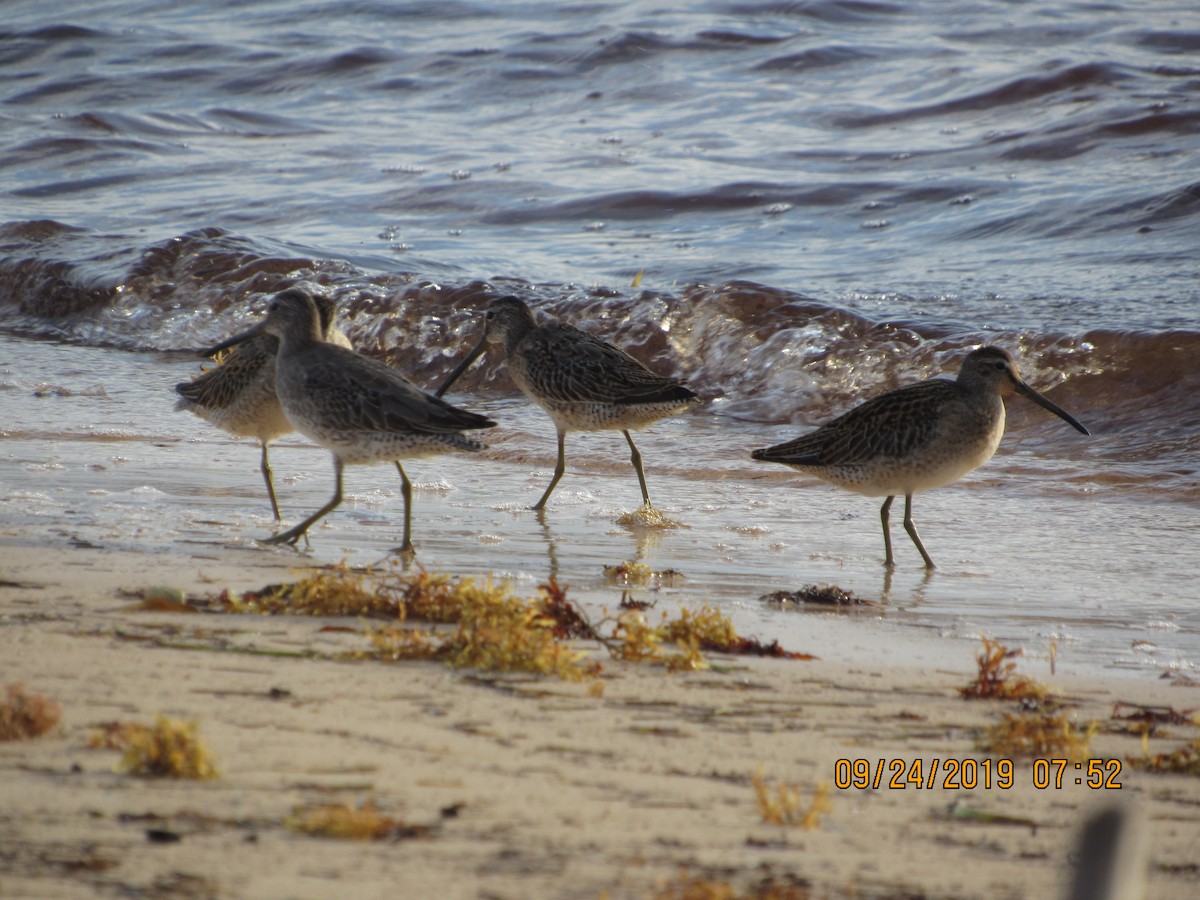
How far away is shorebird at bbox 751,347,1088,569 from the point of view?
5879 mm

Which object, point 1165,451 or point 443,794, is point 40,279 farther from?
point 443,794

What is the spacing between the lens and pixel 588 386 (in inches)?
275

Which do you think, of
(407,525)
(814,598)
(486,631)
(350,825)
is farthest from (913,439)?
(350,825)

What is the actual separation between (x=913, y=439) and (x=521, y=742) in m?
3.35

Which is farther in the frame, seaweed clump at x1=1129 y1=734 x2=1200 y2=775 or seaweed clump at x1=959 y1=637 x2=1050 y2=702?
seaweed clump at x1=959 y1=637 x2=1050 y2=702

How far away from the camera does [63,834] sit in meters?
2.37

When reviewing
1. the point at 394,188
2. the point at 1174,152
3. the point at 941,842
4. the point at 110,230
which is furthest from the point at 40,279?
the point at 941,842

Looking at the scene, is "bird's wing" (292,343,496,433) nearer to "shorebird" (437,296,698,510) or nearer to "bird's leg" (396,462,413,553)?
"bird's leg" (396,462,413,553)

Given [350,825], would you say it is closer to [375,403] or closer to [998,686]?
[998,686]

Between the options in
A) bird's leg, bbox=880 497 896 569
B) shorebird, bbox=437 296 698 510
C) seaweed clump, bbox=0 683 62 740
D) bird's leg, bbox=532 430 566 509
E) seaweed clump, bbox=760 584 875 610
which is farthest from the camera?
shorebird, bbox=437 296 698 510

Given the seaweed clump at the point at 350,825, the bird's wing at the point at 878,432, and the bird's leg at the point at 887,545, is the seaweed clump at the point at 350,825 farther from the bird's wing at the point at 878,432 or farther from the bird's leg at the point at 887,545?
the bird's wing at the point at 878,432

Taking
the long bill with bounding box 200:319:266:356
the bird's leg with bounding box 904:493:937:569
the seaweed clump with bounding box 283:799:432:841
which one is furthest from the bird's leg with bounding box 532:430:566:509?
the seaweed clump with bounding box 283:799:432:841

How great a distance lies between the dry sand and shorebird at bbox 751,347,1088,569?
2.06 meters

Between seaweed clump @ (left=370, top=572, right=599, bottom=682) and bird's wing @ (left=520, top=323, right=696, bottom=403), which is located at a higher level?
bird's wing @ (left=520, top=323, right=696, bottom=403)
